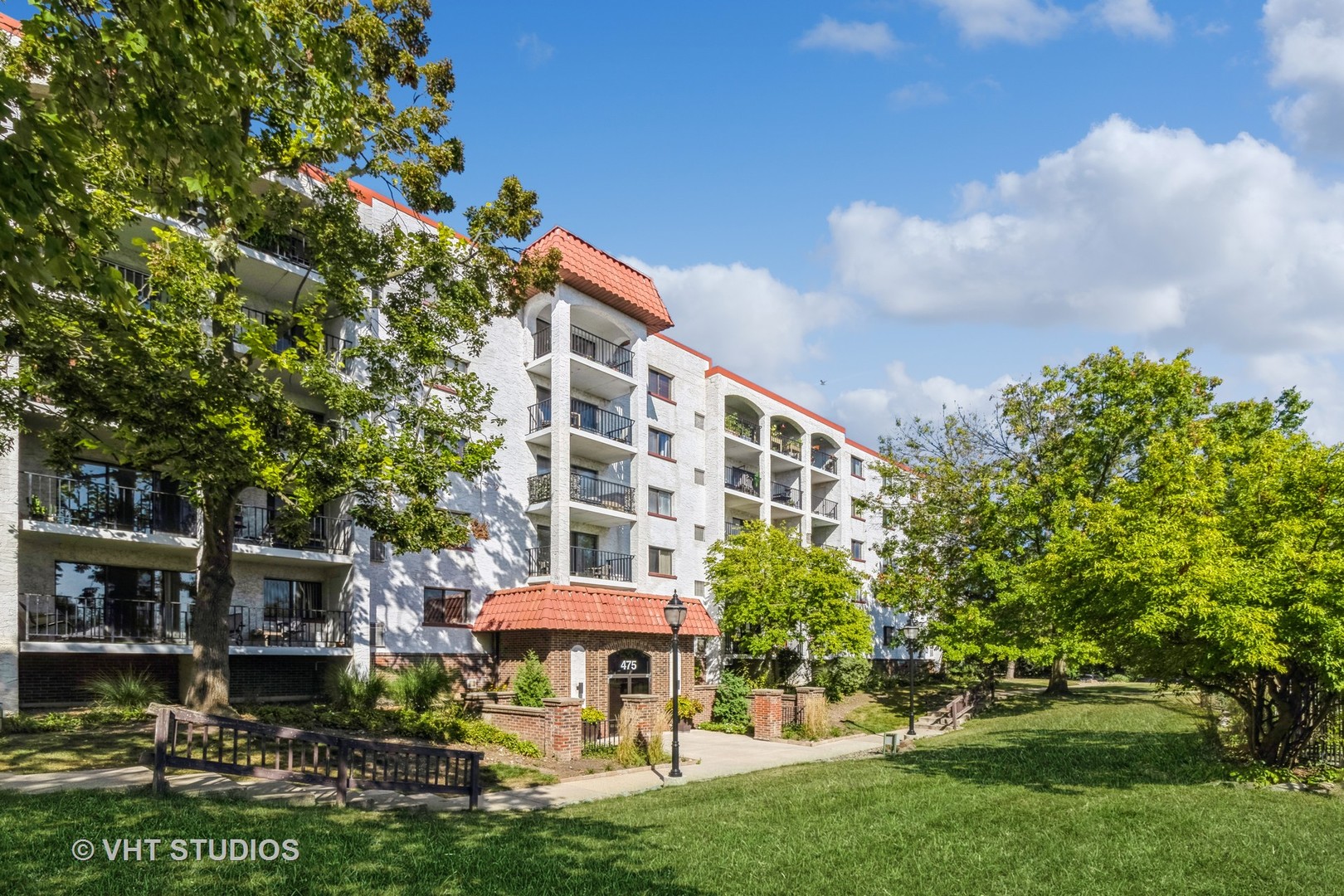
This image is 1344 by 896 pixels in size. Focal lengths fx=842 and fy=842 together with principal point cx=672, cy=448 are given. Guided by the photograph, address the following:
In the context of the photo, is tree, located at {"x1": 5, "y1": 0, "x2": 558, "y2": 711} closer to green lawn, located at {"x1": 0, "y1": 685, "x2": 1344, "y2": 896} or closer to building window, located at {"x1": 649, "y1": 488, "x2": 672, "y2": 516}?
green lawn, located at {"x1": 0, "y1": 685, "x2": 1344, "y2": 896}

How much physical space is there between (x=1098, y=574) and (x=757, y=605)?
→ 1773 centimetres

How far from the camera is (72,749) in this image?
45.8 ft

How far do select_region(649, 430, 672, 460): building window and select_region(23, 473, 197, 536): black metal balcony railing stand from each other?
16489 millimetres

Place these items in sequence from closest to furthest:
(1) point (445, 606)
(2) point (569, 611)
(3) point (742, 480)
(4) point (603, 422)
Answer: (2) point (569, 611) < (1) point (445, 606) < (4) point (603, 422) < (3) point (742, 480)

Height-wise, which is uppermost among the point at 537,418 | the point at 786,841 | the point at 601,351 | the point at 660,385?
the point at 601,351

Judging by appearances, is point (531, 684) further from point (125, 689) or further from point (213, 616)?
point (125, 689)

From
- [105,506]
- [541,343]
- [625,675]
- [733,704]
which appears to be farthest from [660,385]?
[105,506]

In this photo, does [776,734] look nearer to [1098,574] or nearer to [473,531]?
[473,531]

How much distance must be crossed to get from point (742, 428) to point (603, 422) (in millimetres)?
9326

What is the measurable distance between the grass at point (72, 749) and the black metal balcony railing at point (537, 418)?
14.1 meters

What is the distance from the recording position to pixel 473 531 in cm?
2511

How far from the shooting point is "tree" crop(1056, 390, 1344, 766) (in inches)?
449

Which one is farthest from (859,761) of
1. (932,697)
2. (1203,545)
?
(932,697)

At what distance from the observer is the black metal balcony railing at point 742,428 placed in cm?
3681
